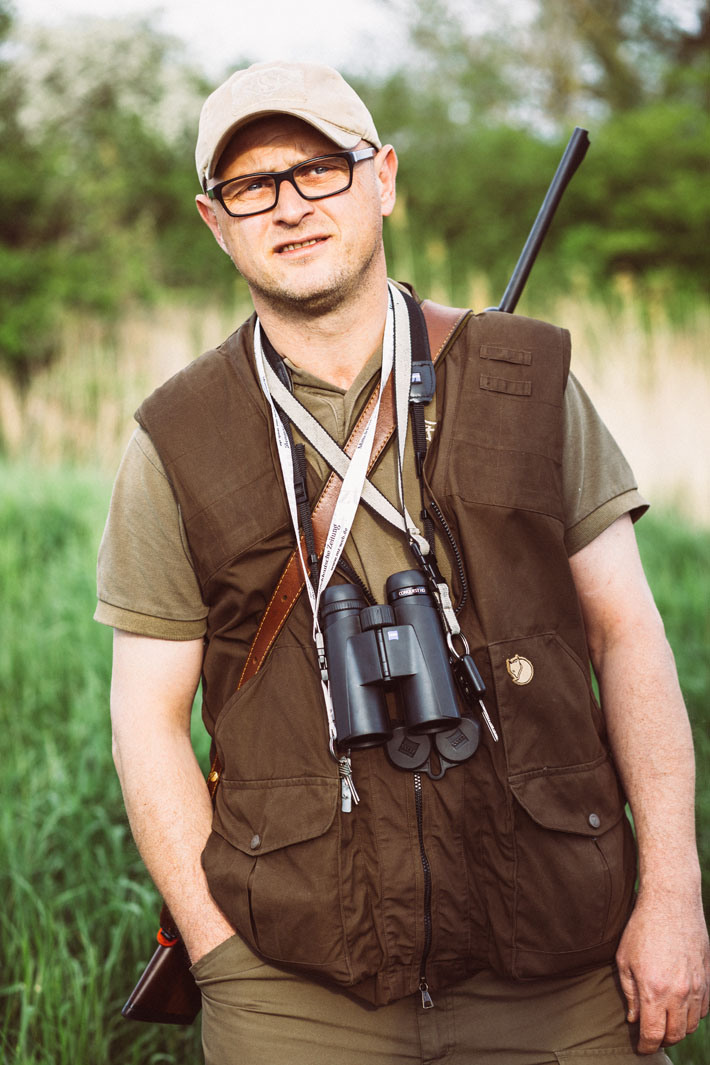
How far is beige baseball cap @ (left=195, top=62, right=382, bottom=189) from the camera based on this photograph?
2.35m

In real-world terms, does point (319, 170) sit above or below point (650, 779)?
above

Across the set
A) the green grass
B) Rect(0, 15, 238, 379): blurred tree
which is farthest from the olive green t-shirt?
Rect(0, 15, 238, 379): blurred tree

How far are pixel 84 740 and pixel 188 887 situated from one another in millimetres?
2167

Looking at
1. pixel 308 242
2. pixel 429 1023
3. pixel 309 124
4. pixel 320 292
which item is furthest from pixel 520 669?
pixel 309 124

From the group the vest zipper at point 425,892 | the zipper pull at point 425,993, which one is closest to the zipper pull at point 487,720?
the vest zipper at point 425,892

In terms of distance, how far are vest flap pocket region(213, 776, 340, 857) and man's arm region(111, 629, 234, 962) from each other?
13cm

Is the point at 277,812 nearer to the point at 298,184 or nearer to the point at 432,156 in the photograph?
the point at 298,184

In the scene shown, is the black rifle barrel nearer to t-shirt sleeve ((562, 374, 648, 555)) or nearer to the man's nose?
t-shirt sleeve ((562, 374, 648, 555))

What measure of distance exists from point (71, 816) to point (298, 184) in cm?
245

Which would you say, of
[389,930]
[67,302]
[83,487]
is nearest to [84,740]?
[389,930]

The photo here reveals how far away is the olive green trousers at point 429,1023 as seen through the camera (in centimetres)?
217

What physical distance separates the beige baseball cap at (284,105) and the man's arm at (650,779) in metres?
1.11

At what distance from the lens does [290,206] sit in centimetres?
238

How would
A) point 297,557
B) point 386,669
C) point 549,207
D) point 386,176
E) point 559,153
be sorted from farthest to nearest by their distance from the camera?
point 559,153 → point 549,207 → point 386,176 → point 297,557 → point 386,669
